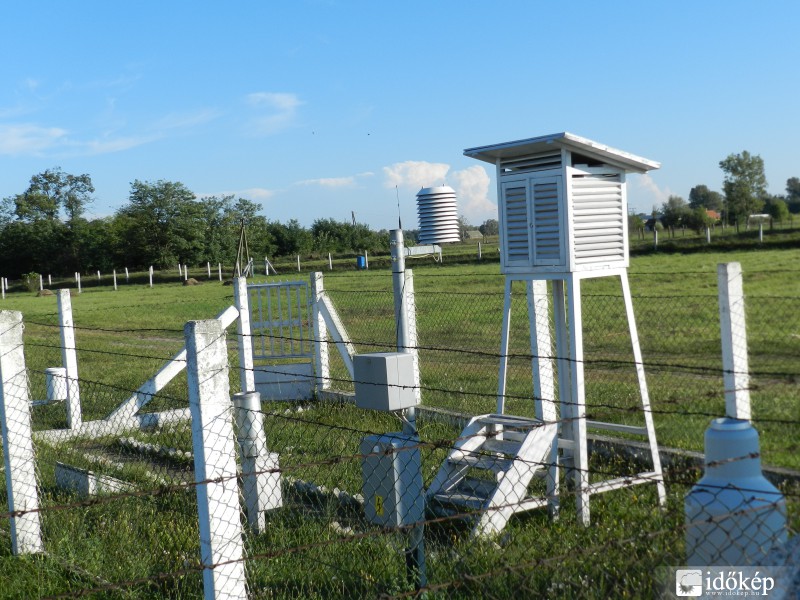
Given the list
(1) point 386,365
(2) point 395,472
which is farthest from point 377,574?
(1) point 386,365

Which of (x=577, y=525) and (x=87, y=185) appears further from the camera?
(x=87, y=185)

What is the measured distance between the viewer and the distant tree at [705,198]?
53375 millimetres

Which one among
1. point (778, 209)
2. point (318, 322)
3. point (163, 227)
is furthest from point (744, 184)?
point (318, 322)

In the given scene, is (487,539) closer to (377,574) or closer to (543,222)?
(377,574)

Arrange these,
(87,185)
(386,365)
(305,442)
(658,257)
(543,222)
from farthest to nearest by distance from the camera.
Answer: (87,185) → (658,257) → (305,442) → (543,222) → (386,365)

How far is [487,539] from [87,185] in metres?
91.2

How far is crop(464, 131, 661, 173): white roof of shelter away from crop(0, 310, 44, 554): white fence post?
11.4ft

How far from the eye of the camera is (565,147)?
6375 millimetres

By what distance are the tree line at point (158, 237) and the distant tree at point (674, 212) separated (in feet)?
72.2

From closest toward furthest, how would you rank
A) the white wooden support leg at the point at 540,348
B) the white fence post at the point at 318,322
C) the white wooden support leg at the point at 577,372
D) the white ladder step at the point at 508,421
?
the white wooden support leg at the point at 577,372
the white ladder step at the point at 508,421
the white wooden support leg at the point at 540,348
the white fence post at the point at 318,322

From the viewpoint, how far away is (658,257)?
27.1 meters

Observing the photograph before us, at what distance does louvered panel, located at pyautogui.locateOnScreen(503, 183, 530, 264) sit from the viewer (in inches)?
264

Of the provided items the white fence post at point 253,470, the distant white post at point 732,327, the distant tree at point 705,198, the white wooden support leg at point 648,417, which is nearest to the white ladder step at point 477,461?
the white wooden support leg at point 648,417

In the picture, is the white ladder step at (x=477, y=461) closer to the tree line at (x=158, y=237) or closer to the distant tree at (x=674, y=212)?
the distant tree at (x=674, y=212)
